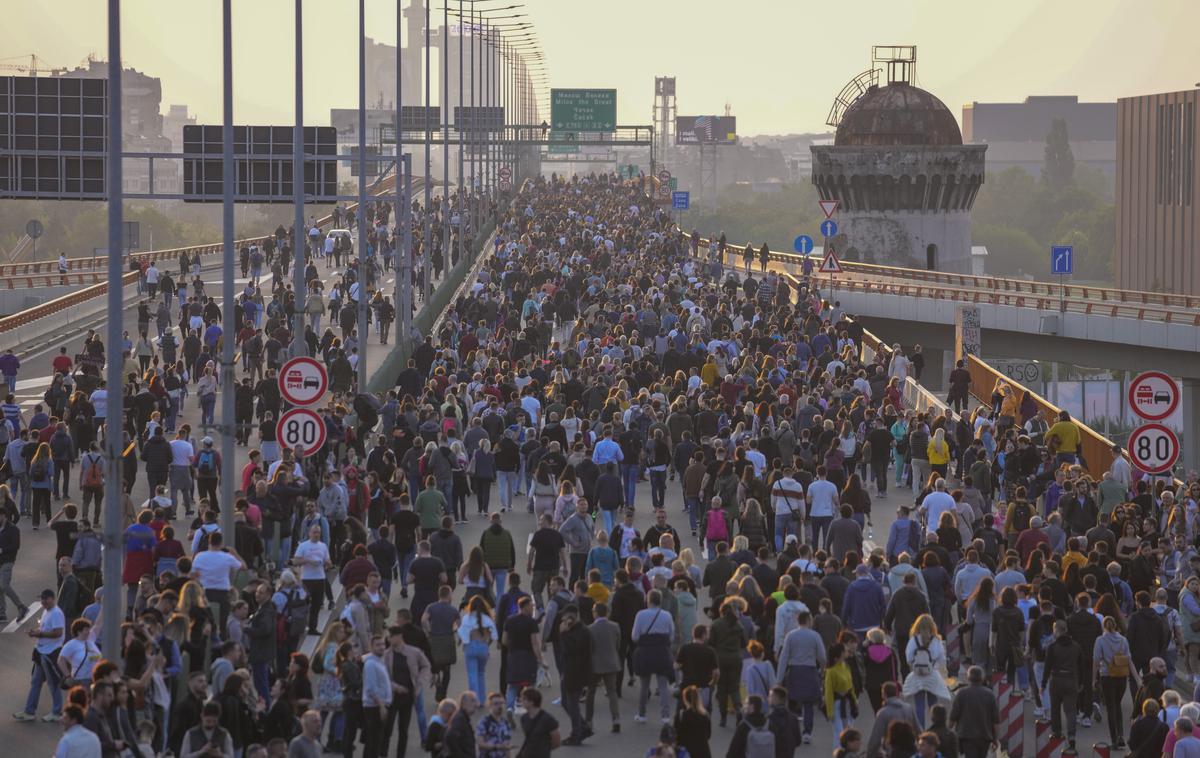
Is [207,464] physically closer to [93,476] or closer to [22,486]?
[93,476]

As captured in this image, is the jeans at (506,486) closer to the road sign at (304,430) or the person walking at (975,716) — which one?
the road sign at (304,430)

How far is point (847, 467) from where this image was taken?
28.3m

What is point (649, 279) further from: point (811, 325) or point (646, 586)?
point (646, 586)

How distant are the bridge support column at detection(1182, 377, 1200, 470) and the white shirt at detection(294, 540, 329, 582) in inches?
1776

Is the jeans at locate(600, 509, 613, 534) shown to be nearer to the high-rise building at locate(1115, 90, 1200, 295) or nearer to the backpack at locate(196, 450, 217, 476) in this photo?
the backpack at locate(196, 450, 217, 476)

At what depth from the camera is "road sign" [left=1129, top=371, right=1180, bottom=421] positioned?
21.6 meters

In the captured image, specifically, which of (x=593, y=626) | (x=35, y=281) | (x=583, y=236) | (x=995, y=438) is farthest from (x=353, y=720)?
(x=35, y=281)

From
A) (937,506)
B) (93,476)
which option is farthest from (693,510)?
(93,476)

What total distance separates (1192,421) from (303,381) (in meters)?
46.3

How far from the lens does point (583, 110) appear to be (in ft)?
496

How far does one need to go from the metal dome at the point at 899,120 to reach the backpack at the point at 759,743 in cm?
9170

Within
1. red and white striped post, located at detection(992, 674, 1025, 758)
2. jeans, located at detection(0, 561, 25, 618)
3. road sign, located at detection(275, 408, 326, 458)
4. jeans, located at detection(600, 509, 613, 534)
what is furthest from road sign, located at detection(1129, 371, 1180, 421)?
jeans, located at detection(0, 561, 25, 618)

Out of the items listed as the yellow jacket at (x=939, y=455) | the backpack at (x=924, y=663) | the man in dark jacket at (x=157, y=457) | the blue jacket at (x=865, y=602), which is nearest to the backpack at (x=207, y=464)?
the man in dark jacket at (x=157, y=457)

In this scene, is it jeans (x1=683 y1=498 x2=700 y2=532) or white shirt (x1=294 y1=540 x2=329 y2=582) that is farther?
jeans (x1=683 y1=498 x2=700 y2=532)
